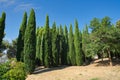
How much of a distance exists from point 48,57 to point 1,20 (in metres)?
8.96

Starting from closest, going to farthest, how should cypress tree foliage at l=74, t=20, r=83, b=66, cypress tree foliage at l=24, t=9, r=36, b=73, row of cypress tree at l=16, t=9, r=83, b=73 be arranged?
cypress tree foliage at l=24, t=9, r=36, b=73, row of cypress tree at l=16, t=9, r=83, b=73, cypress tree foliage at l=74, t=20, r=83, b=66

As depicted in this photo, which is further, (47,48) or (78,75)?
(47,48)

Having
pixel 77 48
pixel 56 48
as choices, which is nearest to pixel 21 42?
pixel 56 48

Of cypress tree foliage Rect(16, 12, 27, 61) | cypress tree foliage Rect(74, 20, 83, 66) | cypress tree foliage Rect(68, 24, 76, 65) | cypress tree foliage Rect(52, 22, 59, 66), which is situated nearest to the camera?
cypress tree foliage Rect(16, 12, 27, 61)

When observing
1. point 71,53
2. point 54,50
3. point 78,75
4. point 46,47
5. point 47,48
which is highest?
point 46,47

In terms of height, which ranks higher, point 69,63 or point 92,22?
→ point 92,22

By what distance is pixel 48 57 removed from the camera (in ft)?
79.7

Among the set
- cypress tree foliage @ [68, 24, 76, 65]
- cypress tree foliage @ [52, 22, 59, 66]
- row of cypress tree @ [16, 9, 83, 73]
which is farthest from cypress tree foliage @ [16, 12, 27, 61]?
cypress tree foliage @ [68, 24, 76, 65]

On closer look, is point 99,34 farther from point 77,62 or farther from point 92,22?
point 77,62

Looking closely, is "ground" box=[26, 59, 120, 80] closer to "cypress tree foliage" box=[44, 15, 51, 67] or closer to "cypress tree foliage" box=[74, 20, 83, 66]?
"cypress tree foliage" box=[44, 15, 51, 67]

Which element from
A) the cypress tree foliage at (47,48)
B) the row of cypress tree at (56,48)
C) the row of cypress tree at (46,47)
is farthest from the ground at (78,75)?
the row of cypress tree at (56,48)

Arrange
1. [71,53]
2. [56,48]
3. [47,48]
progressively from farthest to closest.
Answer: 1. [71,53]
2. [56,48]
3. [47,48]

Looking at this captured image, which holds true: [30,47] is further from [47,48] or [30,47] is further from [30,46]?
[47,48]

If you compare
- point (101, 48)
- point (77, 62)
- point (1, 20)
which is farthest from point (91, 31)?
point (1, 20)
